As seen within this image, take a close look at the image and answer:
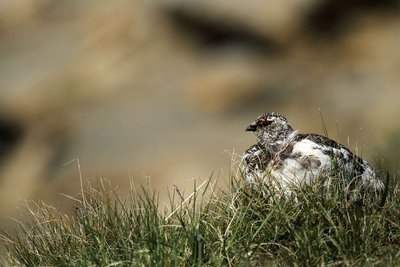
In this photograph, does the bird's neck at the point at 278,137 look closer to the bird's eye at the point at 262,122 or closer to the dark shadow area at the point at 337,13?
the bird's eye at the point at 262,122

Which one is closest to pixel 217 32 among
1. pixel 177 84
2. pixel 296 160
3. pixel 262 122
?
pixel 177 84

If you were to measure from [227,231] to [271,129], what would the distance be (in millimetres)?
1174

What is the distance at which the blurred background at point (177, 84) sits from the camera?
17906 millimetres

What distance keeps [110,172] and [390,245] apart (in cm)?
1194

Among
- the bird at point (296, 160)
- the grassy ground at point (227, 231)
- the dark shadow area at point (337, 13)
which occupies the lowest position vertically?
the grassy ground at point (227, 231)

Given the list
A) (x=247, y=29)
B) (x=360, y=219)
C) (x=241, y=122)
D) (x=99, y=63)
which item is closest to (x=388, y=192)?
(x=360, y=219)

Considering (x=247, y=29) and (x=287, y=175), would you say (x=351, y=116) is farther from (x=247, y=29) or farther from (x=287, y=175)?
(x=287, y=175)

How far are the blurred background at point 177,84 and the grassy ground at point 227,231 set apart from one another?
9643 mm

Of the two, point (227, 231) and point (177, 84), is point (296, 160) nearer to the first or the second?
point (227, 231)

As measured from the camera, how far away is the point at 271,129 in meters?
7.12

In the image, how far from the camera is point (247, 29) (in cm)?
2014

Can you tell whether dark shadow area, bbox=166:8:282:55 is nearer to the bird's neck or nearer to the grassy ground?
the bird's neck

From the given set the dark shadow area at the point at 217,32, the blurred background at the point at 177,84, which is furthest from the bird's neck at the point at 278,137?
the dark shadow area at the point at 217,32

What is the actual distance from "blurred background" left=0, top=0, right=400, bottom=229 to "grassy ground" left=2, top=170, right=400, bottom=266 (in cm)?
964
